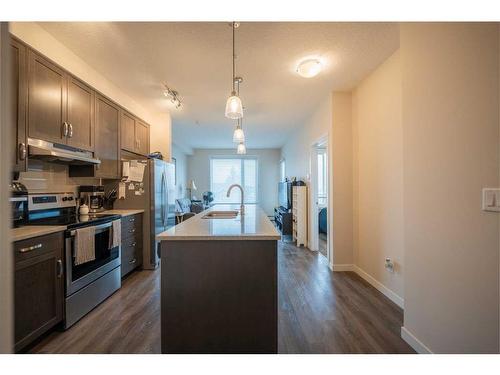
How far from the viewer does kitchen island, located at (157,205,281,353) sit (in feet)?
4.55

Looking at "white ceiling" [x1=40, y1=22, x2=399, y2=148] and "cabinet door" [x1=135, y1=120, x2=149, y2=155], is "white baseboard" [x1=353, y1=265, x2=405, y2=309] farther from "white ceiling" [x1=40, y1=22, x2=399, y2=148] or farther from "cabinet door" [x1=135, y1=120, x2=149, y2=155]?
"cabinet door" [x1=135, y1=120, x2=149, y2=155]

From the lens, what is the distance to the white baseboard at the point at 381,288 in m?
2.19

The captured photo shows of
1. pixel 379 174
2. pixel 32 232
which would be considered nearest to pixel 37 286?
pixel 32 232

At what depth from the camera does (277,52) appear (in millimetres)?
2191

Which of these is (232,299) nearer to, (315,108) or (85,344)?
(85,344)

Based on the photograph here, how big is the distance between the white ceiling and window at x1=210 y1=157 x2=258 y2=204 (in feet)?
14.8

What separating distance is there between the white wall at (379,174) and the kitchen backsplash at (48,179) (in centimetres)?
357

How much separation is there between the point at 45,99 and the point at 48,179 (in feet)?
2.90

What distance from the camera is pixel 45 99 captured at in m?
1.89

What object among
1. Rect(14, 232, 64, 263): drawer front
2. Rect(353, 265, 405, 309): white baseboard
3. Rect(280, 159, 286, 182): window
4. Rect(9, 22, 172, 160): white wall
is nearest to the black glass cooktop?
Rect(14, 232, 64, 263): drawer front

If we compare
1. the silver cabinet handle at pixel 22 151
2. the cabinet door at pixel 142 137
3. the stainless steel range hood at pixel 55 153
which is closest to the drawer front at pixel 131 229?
the stainless steel range hood at pixel 55 153

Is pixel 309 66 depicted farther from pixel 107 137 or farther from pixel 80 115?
pixel 107 137
